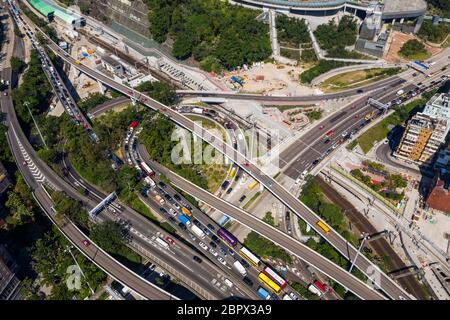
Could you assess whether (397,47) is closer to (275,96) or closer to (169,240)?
(275,96)

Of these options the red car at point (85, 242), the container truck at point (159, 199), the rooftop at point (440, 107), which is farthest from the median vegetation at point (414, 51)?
the red car at point (85, 242)

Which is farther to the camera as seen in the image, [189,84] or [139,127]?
[189,84]

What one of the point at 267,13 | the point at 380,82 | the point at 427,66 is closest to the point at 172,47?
the point at 267,13

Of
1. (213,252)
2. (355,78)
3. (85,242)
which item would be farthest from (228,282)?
(355,78)

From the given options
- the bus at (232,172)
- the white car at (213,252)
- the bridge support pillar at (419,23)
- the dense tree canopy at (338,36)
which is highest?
the bridge support pillar at (419,23)

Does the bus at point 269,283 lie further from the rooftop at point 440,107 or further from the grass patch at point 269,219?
the rooftop at point 440,107

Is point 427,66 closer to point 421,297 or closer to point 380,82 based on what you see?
point 380,82

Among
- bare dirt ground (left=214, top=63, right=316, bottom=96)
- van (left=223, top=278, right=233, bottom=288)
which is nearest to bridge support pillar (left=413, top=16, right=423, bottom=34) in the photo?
bare dirt ground (left=214, top=63, right=316, bottom=96)
